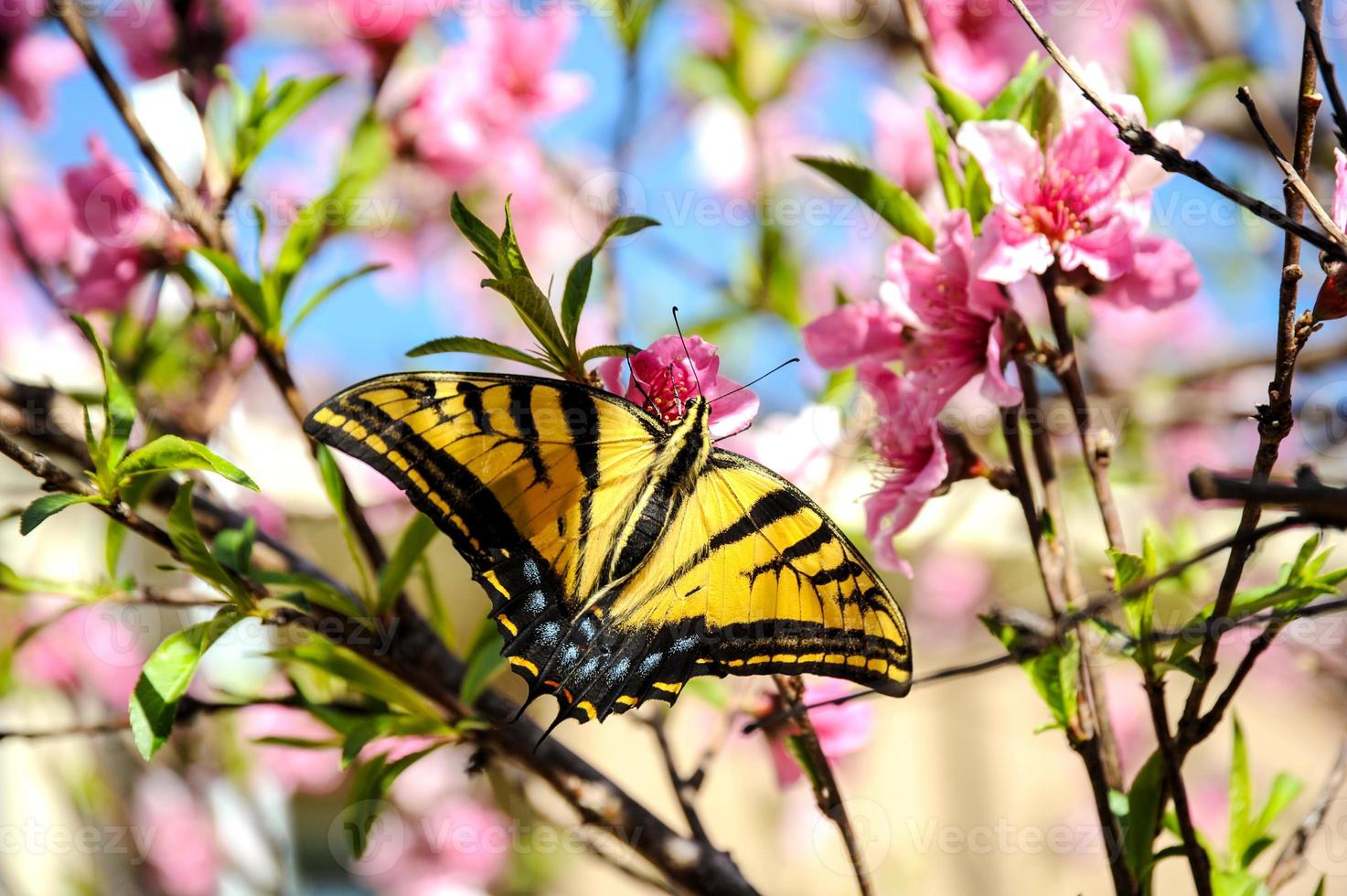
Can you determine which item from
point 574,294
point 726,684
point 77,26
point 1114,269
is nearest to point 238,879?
point 726,684

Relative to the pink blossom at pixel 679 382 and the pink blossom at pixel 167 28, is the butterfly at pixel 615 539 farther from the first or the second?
the pink blossom at pixel 167 28

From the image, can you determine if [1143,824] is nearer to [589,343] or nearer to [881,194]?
[881,194]

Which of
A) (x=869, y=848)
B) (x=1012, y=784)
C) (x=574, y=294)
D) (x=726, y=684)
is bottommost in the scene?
(x=574, y=294)

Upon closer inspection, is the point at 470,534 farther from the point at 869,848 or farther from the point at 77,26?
the point at 869,848

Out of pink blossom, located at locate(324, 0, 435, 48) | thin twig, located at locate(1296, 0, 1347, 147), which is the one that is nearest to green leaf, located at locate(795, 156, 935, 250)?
thin twig, located at locate(1296, 0, 1347, 147)

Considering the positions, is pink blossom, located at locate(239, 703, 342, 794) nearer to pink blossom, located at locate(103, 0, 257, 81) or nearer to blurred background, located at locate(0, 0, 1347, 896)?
blurred background, located at locate(0, 0, 1347, 896)

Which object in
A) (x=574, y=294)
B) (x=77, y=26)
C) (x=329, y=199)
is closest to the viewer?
(x=574, y=294)

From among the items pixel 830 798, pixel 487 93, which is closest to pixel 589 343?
pixel 487 93
